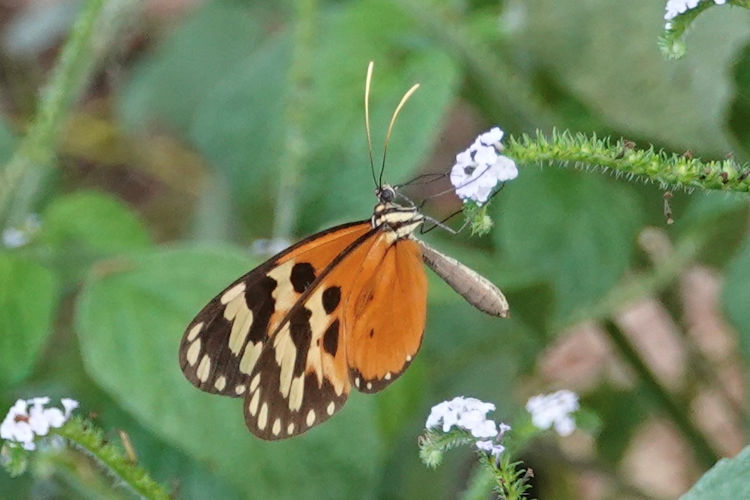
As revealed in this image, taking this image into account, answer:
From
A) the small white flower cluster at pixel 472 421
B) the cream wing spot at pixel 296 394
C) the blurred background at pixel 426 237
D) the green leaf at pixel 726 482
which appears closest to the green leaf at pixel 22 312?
the blurred background at pixel 426 237

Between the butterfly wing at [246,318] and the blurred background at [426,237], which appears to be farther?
the blurred background at [426,237]

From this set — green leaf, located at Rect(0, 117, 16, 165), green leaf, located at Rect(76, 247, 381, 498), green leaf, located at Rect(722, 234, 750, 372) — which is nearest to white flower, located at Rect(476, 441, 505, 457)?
green leaf, located at Rect(76, 247, 381, 498)

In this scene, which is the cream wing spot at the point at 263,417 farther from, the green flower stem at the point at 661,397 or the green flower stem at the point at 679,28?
the green flower stem at the point at 661,397

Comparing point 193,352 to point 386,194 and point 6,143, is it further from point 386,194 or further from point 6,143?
point 6,143

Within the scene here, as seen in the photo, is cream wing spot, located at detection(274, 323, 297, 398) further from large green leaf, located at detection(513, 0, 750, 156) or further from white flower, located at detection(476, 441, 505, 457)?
large green leaf, located at detection(513, 0, 750, 156)

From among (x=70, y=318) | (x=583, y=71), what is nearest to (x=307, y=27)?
(x=583, y=71)
